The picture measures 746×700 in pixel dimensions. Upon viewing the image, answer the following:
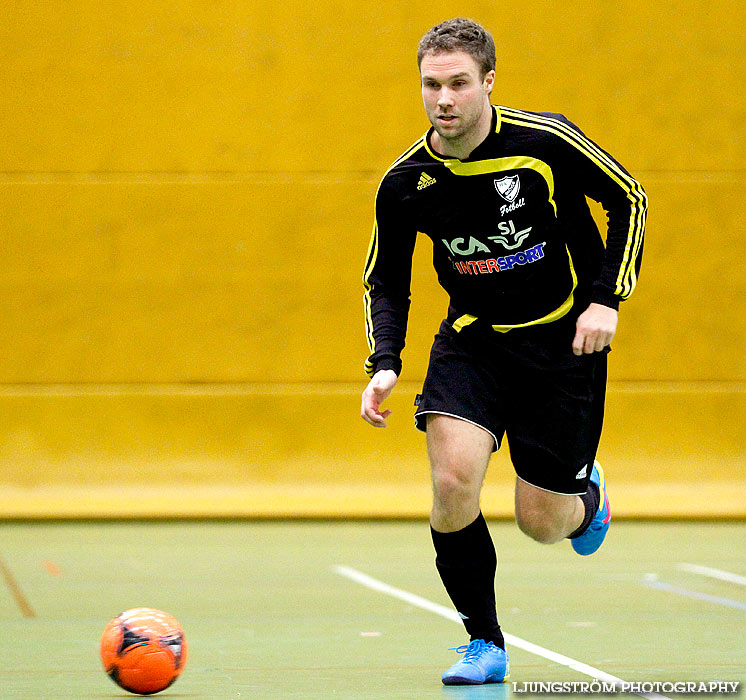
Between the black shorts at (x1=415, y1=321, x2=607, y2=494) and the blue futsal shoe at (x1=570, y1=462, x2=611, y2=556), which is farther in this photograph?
the blue futsal shoe at (x1=570, y1=462, x2=611, y2=556)

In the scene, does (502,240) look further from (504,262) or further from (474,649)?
(474,649)

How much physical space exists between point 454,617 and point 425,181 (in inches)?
88.8

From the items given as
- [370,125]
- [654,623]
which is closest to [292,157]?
[370,125]

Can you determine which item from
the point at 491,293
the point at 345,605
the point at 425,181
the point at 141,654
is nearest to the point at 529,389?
the point at 491,293

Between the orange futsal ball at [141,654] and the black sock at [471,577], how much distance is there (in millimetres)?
947

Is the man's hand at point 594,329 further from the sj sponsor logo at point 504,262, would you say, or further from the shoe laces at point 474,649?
the shoe laces at point 474,649

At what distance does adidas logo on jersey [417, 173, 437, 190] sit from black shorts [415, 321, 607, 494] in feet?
1.68

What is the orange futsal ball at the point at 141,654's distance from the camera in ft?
12.6

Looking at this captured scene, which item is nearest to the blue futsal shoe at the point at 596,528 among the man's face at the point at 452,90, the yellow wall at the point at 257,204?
the man's face at the point at 452,90

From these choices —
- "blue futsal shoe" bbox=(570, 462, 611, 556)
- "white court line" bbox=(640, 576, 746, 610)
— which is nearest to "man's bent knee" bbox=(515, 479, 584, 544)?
"blue futsal shoe" bbox=(570, 462, 611, 556)

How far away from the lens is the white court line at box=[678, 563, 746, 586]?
6.98 metres

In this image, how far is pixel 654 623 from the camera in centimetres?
561

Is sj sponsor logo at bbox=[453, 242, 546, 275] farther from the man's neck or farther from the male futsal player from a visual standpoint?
the man's neck

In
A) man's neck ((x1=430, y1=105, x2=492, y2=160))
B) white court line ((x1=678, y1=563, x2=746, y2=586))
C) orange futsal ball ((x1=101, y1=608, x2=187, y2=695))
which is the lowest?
white court line ((x1=678, y1=563, x2=746, y2=586))
